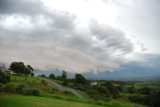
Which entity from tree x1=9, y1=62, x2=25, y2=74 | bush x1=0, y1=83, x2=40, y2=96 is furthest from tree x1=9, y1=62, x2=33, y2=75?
bush x1=0, y1=83, x2=40, y2=96

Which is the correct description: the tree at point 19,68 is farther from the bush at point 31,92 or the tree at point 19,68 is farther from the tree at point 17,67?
the bush at point 31,92

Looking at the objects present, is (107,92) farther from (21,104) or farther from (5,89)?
(21,104)

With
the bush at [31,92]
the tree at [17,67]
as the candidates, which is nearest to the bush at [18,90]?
the bush at [31,92]

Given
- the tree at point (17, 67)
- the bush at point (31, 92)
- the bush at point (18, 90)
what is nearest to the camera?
the bush at point (31, 92)

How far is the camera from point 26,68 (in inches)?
6186

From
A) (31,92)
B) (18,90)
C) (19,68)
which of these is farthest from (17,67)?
(31,92)

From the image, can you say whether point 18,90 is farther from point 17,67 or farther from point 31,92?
point 17,67

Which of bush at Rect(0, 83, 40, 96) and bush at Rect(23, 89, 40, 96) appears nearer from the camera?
bush at Rect(23, 89, 40, 96)

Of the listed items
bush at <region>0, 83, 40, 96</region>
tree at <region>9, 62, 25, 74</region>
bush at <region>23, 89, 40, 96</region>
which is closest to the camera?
bush at <region>23, 89, 40, 96</region>

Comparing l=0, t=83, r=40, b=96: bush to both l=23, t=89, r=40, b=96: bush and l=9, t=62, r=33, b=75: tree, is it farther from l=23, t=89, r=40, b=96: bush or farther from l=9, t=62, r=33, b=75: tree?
l=9, t=62, r=33, b=75: tree

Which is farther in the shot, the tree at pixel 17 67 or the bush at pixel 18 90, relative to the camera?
A: the tree at pixel 17 67

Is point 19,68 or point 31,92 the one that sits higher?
point 19,68

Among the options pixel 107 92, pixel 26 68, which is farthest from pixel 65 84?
pixel 26 68

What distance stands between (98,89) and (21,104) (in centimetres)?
6514
